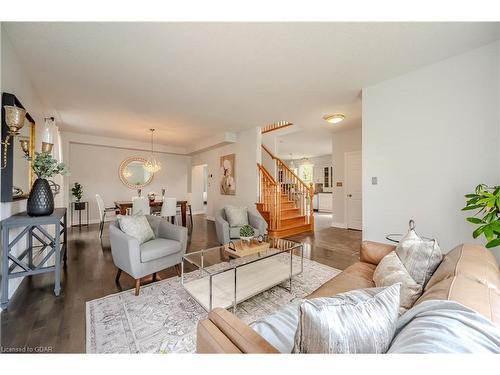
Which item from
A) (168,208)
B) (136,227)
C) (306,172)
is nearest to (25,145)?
(136,227)

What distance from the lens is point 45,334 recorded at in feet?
5.12

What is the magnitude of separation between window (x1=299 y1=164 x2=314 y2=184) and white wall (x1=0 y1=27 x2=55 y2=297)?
9769 mm

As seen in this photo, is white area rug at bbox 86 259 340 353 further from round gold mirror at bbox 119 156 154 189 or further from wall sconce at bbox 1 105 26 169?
round gold mirror at bbox 119 156 154 189

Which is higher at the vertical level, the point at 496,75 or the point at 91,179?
the point at 496,75

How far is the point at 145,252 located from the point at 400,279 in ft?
7.37

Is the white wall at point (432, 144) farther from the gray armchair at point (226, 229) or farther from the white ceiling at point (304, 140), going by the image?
the white ceiling at point (304, 140)

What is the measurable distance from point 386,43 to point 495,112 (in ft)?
Result: 4.40

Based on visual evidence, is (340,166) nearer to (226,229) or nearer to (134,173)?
(226,229)

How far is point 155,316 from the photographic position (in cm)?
179

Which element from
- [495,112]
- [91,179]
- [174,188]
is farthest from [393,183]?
[91,179]

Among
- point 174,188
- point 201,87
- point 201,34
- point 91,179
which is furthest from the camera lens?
point 174,188

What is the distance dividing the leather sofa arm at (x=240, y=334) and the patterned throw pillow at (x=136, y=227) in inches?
74.4
